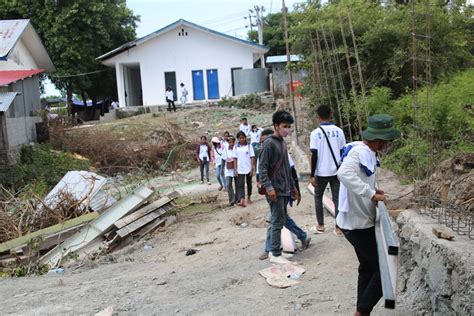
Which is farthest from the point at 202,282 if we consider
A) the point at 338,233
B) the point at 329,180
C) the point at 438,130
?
the point at 438,130

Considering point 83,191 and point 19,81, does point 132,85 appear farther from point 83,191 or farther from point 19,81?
point 83,191

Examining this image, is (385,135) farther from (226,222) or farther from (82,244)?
(82,244)

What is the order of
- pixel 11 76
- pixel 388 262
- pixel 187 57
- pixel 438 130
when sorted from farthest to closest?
pixel 187 57 → pixel 11 76 → pixel 438 130 → pixel 388 262

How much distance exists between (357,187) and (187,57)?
1118 inches

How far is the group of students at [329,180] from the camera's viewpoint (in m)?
3.96

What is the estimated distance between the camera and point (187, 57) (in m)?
31.3

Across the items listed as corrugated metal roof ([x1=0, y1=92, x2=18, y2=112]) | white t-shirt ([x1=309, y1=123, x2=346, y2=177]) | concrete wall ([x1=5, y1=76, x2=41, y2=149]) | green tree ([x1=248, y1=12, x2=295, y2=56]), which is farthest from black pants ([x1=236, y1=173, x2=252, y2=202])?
green tree ([x1=248, y1=12, x2=295, y2=56])

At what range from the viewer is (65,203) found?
10945 millimetres

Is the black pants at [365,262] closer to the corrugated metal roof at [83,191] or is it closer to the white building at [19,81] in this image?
the corrugated metal roof at [83,191]

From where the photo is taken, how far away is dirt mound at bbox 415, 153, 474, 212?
5.48 meters

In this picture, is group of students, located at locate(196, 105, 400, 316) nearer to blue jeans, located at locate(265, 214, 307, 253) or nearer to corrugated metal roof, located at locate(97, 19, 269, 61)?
blue jeans, located at locate(265, 214, 307, 253)

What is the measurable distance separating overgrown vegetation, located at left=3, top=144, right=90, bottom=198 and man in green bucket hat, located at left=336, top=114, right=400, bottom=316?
13180mm

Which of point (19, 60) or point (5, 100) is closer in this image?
point (5, 100)

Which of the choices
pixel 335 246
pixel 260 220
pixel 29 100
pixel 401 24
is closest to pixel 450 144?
pixel 260 220
